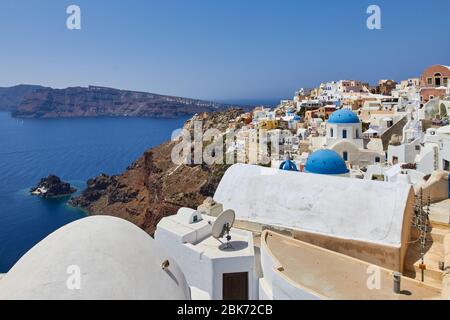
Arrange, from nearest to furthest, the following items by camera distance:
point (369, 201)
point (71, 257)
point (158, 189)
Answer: point (71, 257), point (369, 201), point (158, 189)

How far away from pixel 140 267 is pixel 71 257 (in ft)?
4.00

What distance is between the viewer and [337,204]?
35.7 feet

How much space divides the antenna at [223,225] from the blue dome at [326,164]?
10.0 meters

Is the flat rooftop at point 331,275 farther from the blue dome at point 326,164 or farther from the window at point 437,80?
the window at point 437,80

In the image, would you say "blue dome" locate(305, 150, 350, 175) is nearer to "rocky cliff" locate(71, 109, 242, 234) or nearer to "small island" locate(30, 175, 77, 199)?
"rocky cliff" locate(71, 109, 242, 234)

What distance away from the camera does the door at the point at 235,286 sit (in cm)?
957

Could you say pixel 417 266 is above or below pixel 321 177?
below

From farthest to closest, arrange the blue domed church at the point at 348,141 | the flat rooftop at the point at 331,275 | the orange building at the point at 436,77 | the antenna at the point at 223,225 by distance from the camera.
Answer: the orange building at the point at 436,77 < the blue domed church at the point at 348,141 < the antenna at the point at 223,225 < the flat rooftop at the point at 331,275

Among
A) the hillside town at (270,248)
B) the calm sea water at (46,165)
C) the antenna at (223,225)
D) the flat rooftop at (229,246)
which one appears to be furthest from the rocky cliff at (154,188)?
the antenna at (223,225)

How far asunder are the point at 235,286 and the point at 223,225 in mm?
1632
